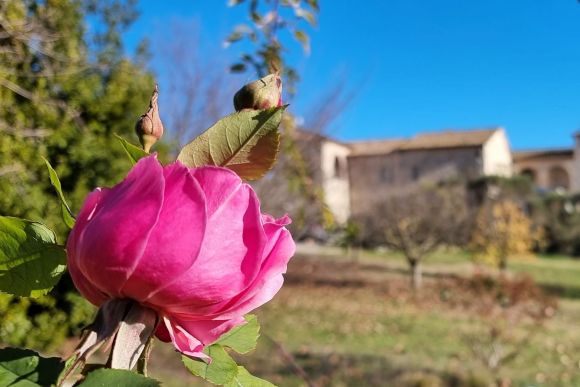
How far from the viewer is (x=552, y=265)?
659 inches

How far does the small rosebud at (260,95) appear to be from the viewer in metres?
0.30

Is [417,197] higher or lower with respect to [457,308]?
higher

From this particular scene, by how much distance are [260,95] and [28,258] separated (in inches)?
5.7

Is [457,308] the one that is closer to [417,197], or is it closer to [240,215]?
[417,197]

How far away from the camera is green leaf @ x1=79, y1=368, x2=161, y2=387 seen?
0.21m

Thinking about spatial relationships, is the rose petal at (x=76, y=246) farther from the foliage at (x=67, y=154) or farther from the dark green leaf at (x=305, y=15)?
the dark green leaf at (x=305, y=15)

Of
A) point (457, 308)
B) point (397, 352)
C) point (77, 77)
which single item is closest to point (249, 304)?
point (77, 77)

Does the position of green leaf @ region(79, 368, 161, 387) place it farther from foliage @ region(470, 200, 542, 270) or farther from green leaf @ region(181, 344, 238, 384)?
foliage @ region(470, 200, 542, 270)

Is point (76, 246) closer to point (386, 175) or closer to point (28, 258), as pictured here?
point (28, 258)

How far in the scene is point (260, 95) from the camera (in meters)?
0.30

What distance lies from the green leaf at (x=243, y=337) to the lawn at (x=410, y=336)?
3.38m

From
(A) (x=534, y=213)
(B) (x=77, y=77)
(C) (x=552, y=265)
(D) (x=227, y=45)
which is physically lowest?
(C) (x=552, y=265)

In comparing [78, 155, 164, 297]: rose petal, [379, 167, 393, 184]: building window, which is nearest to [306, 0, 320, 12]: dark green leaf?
[78, 155, 164, 297]: rose petal

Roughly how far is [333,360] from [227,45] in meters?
5.74
